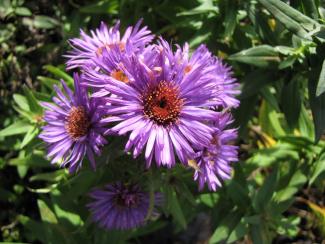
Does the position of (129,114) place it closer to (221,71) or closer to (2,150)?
(221,71)

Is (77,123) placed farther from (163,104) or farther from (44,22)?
(44,22)

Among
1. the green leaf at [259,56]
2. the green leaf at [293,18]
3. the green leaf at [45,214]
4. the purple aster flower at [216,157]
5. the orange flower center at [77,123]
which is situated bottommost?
the green leaf at [45,214]

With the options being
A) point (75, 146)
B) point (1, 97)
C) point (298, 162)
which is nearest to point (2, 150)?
point (1, 97)

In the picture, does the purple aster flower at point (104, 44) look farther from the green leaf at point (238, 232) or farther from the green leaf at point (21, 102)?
the green leaf at point (238, 232)

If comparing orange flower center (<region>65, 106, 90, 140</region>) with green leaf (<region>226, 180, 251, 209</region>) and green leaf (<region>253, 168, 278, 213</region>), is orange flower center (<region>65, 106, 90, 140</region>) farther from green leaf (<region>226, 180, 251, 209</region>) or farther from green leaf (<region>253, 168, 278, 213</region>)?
green leaf (<region>253, 168, 278, 213</region>)

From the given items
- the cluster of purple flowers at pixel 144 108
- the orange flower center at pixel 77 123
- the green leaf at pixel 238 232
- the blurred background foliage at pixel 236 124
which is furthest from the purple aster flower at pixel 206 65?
the green leaf at pixel 238 232

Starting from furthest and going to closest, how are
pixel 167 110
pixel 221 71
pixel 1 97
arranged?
pixel 1 97 < pixel 221 71 < pixel 167 110

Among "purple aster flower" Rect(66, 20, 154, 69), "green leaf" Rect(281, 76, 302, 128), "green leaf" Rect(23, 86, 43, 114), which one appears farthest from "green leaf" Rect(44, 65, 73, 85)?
"green leaf" Rect(281, 76, 302, 128)
